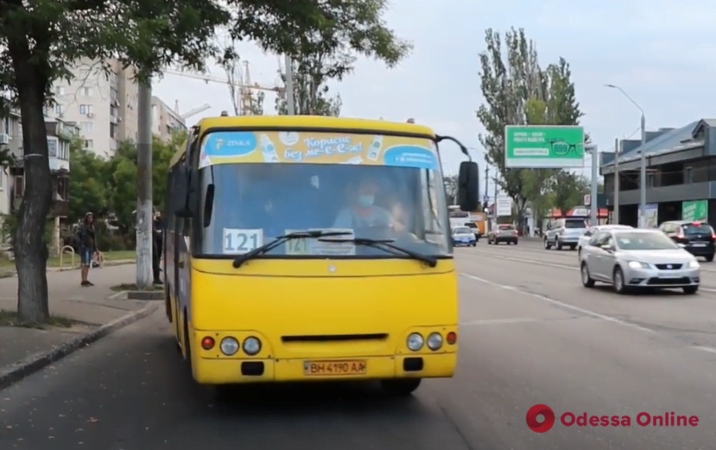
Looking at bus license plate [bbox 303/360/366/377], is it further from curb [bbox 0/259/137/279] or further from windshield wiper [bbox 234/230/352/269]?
curb [bbox 0/259/137/279]

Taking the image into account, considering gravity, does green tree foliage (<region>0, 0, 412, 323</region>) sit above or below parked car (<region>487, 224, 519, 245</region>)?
above

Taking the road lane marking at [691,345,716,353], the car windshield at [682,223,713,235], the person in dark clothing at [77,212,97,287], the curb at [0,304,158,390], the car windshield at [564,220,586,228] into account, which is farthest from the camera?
the car windshield at [564,220,586,228]

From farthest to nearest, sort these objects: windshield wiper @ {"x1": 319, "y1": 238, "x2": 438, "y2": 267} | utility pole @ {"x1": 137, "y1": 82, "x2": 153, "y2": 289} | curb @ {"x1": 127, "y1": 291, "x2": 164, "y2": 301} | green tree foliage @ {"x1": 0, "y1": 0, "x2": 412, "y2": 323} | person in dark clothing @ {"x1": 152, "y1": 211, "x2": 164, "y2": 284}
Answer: person in dark clothing @ {"x1": 152, "y1": 211, "x2": 164, "y2": 284}
utility pole @ {"x1": 137, "y1": 82, "x2": 153, "y2": 289}
curb @ {"x1": 127, "y1": 291, "x2": 164, "y2": 301}
green tree foliage @ {"x1": 0, "y1": 0, "x2": 412, "y2": 323}
windshield wiper @ {"x1": 319, "y1": 238, "x2": 438, "y2": 267}

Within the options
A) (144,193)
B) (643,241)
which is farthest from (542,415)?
(643,241)

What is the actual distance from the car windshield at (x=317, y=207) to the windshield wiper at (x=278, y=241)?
0.04 m

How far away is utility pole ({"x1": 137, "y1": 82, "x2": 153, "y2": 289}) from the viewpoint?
64.5 feet

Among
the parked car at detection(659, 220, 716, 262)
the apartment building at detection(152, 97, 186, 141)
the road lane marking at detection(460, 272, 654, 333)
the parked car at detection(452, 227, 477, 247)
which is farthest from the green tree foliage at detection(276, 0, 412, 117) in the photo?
the apartment building at detection(152, 97, 186, 141)

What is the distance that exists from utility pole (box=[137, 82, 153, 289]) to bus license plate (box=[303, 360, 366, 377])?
12.8 m

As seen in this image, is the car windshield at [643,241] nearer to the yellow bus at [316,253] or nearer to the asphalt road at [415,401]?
the asphalt road at [415,401]

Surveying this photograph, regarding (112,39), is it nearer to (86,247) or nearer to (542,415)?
(542,415)

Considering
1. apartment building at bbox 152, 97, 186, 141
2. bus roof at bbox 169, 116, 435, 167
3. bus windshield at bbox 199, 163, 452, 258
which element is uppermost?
apartment building at bbox 152, 97, 186, 141

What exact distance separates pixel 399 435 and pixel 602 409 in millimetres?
2013

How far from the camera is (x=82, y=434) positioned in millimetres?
7484

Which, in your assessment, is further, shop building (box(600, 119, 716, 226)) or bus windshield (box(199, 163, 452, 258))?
shop building (box(600, 119, 716, 226))
